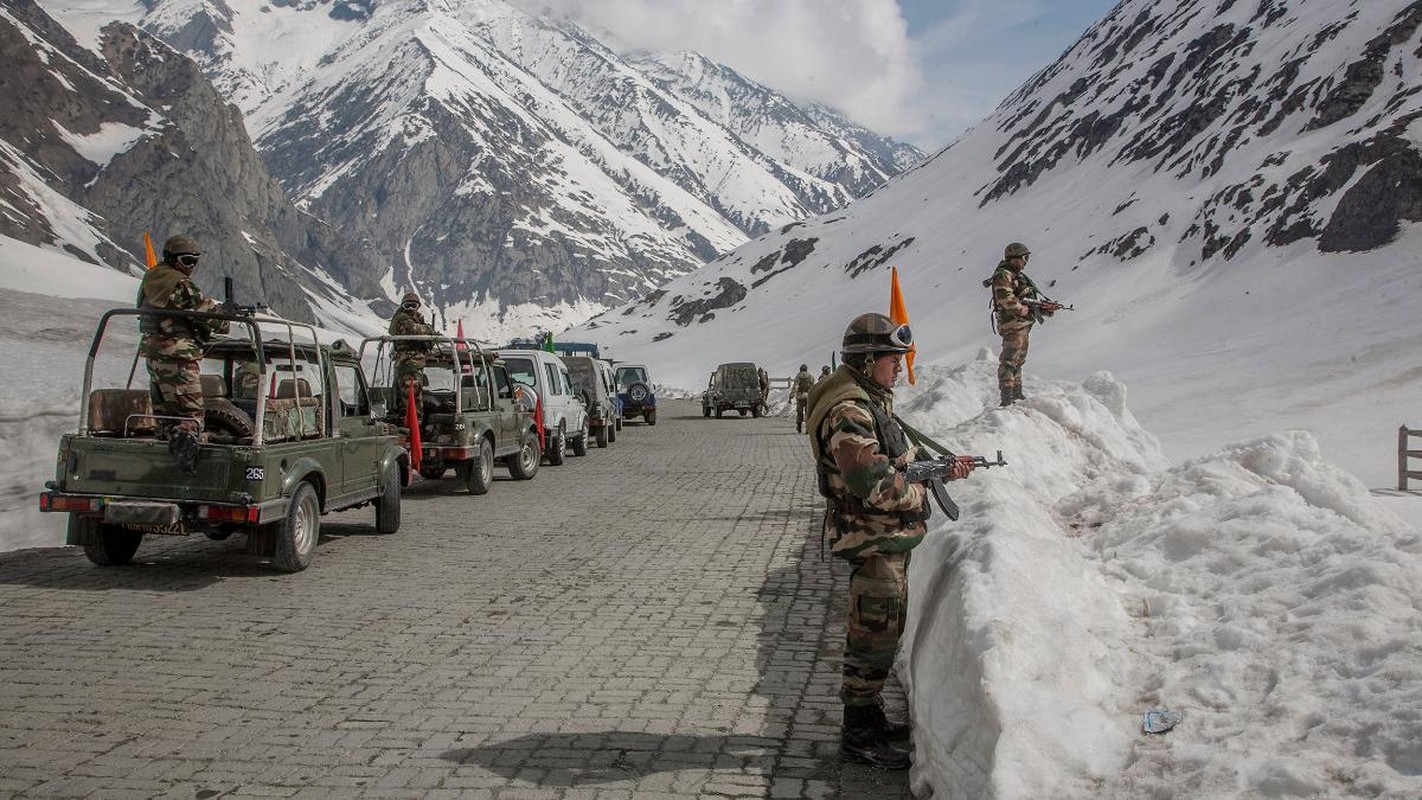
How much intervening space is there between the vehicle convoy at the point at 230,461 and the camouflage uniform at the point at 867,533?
17.4 ft

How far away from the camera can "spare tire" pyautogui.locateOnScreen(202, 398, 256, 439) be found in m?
9.02

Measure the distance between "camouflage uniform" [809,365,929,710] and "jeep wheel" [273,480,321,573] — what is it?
5.59 metres

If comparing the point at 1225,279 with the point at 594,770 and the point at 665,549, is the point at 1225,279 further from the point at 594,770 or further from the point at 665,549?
the point at 594,770

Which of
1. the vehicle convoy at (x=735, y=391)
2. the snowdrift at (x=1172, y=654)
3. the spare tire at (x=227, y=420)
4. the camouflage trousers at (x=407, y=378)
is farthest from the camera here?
the vehicle convoy at (x=735, y=391)

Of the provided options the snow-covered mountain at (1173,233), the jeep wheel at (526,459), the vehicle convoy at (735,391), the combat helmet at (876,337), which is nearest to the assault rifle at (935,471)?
the combat helmet at (876,337)

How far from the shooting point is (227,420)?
9.04 meters

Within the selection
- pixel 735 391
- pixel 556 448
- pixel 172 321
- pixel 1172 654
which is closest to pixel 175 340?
pixel 172 321

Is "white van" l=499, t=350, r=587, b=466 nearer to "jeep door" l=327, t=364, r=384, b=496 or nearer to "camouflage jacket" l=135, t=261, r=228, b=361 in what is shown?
"jeep door" l=327, t=364, r=384, b=496

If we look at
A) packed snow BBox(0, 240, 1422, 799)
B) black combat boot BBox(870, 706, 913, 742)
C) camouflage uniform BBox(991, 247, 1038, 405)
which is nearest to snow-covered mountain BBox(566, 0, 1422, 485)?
camouflage uniform BBox(991, 247, 1038, 405)

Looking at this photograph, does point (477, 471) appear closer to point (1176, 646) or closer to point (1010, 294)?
point (1010, 294)

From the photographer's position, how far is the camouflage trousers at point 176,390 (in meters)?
8.69

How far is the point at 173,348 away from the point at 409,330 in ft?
21.7

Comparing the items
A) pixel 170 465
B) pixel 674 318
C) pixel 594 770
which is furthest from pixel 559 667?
→ pixel 674 318

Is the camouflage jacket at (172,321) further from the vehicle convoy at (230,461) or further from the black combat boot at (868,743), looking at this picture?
the black combat boot at (868,743)
